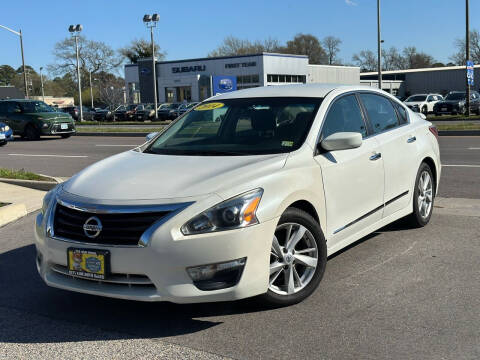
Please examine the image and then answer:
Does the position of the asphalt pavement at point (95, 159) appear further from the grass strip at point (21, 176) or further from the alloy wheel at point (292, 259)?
the alloy wheel at point (292, 259)

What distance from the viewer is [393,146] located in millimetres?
5719

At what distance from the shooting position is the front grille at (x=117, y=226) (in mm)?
3750

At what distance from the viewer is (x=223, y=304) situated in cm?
436

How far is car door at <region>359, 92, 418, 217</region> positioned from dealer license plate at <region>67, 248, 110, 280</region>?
9.23 feet

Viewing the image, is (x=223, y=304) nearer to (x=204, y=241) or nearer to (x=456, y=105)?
(x=204, y=241)

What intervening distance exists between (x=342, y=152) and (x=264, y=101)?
89 centimetres

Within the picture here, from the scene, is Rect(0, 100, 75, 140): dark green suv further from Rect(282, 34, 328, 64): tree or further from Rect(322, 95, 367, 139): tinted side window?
Rect(282, 34, 328, 64): tree

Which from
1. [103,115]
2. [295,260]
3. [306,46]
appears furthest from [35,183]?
[306,46]

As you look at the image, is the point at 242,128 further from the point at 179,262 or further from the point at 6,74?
the point at 6,74

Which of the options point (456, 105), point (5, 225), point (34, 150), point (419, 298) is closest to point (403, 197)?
point (419, 298)

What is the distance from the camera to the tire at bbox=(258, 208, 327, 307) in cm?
411

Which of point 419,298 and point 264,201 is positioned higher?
point 264,201

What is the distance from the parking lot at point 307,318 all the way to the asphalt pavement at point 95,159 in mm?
3951

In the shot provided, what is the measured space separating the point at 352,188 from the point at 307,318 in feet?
4.38
